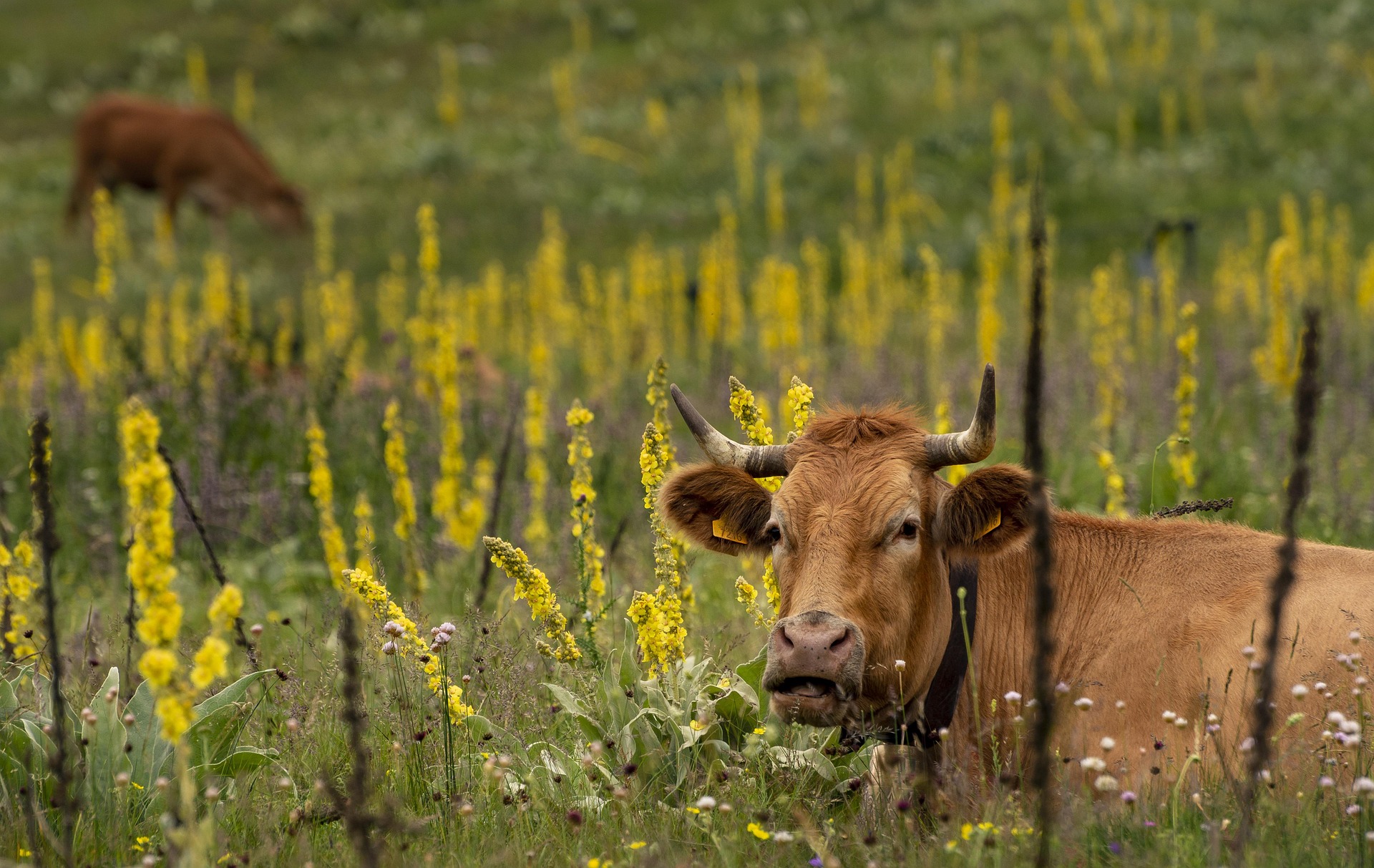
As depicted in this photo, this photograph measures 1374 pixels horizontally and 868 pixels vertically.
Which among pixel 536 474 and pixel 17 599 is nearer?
pixel 17 599

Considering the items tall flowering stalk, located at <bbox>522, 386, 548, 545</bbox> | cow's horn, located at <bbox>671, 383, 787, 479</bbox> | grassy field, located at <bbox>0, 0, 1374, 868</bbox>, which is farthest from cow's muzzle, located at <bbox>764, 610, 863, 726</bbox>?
tall flowering stalk, located at <bbox>522, 386, 548, 545</bbox>

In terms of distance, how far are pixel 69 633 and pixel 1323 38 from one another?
31.7m

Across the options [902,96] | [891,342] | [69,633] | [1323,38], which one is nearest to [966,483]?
[69,633]

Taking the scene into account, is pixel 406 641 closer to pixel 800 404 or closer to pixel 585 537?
pixel 585 537

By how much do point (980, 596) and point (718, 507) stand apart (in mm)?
994

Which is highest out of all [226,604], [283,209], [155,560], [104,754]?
[283,209]

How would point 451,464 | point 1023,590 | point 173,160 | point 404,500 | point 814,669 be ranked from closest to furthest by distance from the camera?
point 814,669, point 1023,590, point 404,500, point 451,464, point 173,160

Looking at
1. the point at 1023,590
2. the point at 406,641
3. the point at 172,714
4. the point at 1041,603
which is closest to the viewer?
the point at 1041,603

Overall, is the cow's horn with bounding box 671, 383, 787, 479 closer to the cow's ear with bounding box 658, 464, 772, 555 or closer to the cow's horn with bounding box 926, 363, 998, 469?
the cow's ear with bounding box 658, 464, 772, 555

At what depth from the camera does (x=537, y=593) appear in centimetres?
379

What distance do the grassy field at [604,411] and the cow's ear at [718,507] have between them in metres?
0.14

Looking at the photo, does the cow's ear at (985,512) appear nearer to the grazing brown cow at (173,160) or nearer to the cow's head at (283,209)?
the grazing brown cow at (173,160)

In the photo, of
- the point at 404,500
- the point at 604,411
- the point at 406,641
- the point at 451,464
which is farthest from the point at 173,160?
the point at 406,641

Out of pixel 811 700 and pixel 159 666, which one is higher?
pixel 159 666
